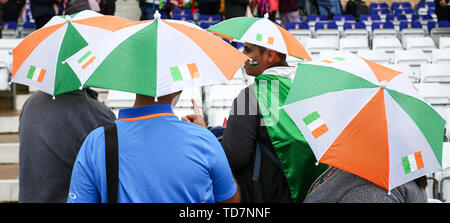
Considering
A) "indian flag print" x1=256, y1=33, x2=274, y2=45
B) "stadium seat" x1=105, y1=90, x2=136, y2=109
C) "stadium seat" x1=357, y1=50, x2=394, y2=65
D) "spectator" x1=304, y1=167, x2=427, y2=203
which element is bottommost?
"stadium seat" x1=105, y1=90, x2=136, y2=109

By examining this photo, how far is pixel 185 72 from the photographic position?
59.7 inches

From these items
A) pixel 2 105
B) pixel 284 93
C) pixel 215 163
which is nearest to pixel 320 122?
pixel 215 163

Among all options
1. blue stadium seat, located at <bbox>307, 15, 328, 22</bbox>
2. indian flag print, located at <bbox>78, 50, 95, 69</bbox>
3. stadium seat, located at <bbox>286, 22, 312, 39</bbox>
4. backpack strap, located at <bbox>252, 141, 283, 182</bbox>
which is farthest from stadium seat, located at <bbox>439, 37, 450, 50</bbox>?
indian flag print, located at <bbox>78, 50, 95, 69</bbox>

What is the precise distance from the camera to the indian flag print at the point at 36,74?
81.8 inches

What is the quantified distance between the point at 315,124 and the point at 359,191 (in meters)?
0.28

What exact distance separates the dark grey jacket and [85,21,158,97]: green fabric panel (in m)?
0.72

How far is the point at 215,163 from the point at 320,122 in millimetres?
418

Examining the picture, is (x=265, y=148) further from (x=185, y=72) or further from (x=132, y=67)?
(x=132, y=67)

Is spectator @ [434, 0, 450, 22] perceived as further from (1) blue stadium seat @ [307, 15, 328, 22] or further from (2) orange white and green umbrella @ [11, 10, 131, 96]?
(2) orange white and green umbrella @ [11, 10, 131, 96]

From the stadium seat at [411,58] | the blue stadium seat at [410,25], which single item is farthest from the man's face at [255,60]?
the blue stadium seat at [410,25]

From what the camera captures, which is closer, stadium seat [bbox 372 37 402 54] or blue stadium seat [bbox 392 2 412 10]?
stadium seat [bbox 372 37 402 54]

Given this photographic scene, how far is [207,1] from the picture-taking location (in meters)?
9.16

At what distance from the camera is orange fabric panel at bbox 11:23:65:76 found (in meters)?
2.12

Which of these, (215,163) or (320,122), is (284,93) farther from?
(215,163)
